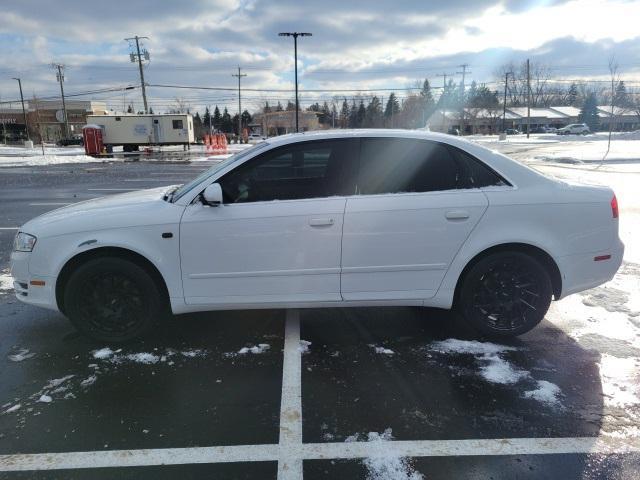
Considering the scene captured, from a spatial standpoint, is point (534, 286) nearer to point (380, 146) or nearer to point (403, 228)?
point (403, 228)

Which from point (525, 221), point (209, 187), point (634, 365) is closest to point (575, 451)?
point (634, 365)

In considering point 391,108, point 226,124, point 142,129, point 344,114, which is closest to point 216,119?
point 226,124

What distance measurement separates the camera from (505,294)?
3855mm

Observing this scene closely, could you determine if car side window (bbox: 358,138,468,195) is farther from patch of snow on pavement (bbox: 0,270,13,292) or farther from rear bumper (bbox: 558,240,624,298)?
patch of snow on pavement (bbox: 0,270,13,292)

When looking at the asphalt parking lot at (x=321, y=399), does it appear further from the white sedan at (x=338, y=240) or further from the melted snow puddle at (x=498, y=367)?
the white sedan at (x=338, y=240)

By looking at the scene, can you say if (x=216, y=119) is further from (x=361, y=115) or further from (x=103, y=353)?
(x=103, y=353)

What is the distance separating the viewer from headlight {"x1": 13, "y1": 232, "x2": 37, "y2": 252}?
3777 millimetres

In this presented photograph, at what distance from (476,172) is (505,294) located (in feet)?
3.30

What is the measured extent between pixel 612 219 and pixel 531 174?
0.74 metres

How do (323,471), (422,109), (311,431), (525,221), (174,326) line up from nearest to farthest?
1. (323,471)
2. (311,431)
3. (525,221)
4. (174,326)
5. (422,109)

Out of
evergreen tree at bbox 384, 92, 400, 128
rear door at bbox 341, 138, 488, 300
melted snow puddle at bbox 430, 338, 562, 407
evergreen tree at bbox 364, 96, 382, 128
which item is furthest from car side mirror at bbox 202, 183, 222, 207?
evergreen tree at bbox 364, 96, 382, 128

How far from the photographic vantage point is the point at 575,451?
2.61m

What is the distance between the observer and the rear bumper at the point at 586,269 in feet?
12.6

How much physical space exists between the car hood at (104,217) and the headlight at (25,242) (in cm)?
4
